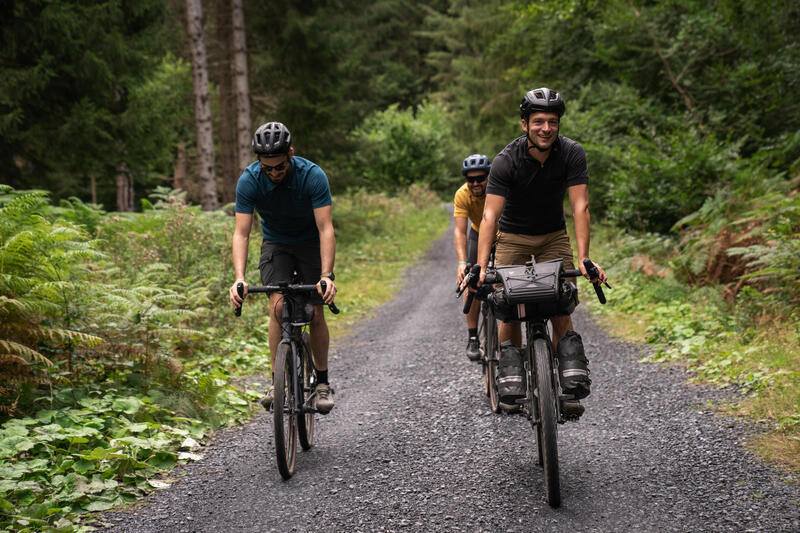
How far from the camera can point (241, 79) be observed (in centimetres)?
1530

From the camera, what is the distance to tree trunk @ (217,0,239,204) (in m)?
17.3

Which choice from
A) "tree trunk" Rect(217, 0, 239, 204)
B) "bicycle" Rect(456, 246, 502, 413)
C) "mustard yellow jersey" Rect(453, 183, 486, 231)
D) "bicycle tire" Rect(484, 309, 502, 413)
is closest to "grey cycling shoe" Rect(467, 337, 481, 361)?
"bicycle" Rect(456, 246, 502, 413)

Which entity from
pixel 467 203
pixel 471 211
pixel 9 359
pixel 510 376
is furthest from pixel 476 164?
pixel 9 359

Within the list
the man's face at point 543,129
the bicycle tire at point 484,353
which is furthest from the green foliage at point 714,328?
the man's face at point 543,129

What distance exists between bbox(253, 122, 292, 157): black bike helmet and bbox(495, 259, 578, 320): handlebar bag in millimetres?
1831

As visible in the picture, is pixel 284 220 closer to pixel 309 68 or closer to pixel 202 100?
pixel 202 100

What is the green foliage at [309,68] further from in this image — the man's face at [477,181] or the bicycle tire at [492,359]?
the bicycle tire at [492,359]

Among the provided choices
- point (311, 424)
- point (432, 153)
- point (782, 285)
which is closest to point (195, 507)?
point (311, 424)

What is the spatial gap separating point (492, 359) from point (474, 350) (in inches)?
38.1

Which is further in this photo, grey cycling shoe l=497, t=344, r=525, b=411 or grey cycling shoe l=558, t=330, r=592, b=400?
grey cycling shoe l=497, t=344, r=525, b=411

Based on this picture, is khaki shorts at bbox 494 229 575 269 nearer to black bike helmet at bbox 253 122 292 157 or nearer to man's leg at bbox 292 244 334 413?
man's leg at bbox 292 244 334 413

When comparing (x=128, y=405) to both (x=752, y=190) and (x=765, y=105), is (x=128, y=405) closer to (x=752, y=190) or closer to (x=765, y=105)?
(x=752, y=190)

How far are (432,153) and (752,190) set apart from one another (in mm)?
30313

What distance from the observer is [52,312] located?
5277 mm
